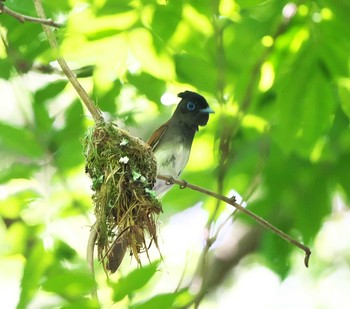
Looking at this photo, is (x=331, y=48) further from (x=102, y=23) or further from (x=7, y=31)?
(x=7, y=31)

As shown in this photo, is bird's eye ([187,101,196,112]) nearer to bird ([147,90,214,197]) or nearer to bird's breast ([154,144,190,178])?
bird ([147,90,214,197])

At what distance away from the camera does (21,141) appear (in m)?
3.41

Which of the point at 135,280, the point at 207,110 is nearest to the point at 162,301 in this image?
the point at 135,280

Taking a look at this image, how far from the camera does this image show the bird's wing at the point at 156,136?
4954 mm

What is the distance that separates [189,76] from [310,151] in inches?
26.3

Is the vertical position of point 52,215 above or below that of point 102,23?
below

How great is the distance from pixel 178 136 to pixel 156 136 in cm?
16

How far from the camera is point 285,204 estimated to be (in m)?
3.96

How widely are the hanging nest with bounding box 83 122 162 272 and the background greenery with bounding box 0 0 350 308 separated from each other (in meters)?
0.15

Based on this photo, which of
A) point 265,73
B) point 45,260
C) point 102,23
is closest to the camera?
point 45,260

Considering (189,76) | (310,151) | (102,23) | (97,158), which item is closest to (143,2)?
(102,23)

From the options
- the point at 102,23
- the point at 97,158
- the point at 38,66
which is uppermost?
the point at 102,23

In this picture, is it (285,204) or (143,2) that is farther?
(285,204)

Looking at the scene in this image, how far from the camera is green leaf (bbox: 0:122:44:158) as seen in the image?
3324 millimetres
